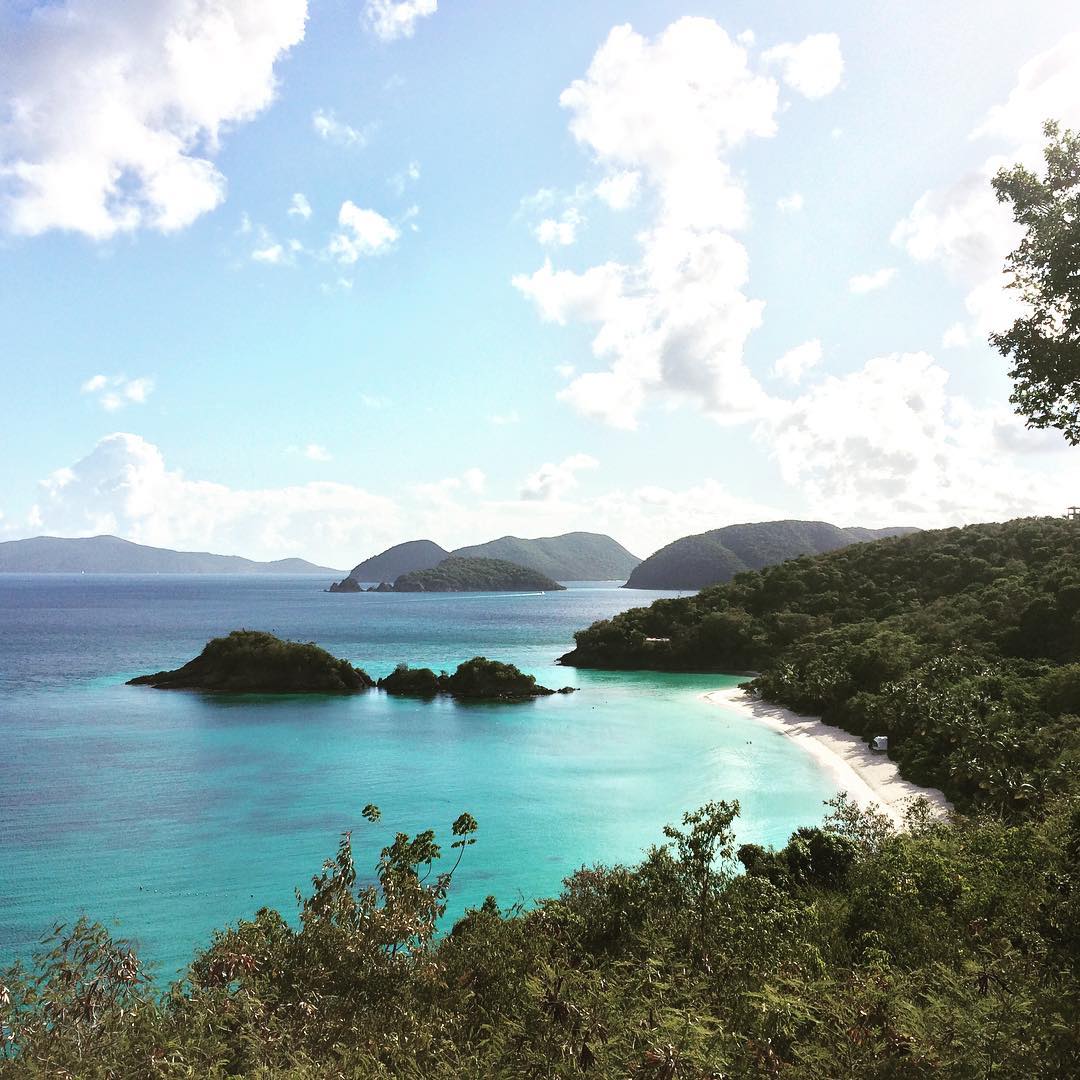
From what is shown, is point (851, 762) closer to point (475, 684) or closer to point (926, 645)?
point (926, 645)

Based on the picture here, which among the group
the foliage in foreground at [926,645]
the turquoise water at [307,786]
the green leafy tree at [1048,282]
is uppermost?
the green leafy tree at [1048,282]

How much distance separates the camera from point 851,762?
4328 cm

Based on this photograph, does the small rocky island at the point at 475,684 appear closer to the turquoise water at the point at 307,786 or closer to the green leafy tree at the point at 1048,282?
the turquoise water at the point at 307,786

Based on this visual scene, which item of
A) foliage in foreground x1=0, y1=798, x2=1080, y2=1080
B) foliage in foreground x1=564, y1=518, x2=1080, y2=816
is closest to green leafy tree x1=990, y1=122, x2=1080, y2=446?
foliage in foreground x1=0, y1=798, x2=1080, y2=1080

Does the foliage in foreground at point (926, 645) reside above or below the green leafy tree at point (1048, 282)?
below

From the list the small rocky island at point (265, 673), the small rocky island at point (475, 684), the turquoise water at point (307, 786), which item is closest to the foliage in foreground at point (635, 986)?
the turquoise water at point (307, 786)

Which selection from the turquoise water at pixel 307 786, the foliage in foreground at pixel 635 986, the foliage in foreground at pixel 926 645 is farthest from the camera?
the foliage in foreground at pixel 926 645

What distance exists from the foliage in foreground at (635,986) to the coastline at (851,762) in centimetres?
1081

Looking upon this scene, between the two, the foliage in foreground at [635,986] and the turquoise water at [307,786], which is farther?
the turquoise water at [307,786]

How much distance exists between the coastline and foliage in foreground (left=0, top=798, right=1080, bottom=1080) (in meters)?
10.8

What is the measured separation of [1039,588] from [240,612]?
166m

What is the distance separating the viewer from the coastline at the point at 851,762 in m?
34.5

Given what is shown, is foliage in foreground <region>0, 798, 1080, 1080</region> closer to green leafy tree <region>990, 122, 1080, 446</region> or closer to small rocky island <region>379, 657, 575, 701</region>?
green leafy tree <region>990, 122, 1080, 446</region>

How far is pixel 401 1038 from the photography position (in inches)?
441
